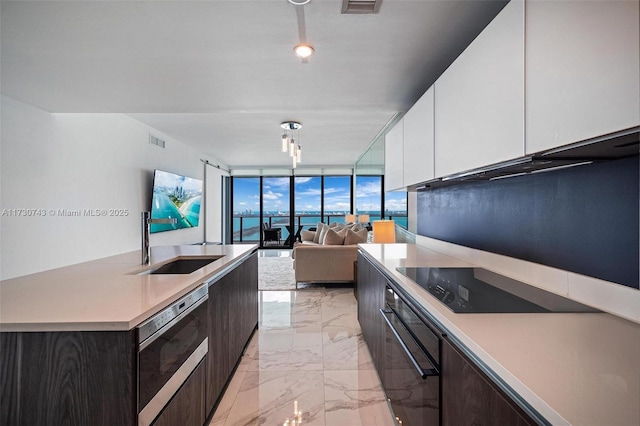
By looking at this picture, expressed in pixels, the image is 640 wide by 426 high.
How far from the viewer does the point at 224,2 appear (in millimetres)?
1566

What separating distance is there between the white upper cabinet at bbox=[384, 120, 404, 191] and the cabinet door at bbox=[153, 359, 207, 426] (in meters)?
2.00

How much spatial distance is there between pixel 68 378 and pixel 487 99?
6.16 feet

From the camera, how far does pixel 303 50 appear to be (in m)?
1.96

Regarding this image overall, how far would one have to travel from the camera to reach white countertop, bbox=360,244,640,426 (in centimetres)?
56

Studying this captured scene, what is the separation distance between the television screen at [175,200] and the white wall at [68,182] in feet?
0.49

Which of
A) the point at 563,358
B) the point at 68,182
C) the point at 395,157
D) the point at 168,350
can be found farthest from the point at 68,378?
the point at 68,182

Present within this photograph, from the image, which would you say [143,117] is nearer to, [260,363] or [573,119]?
[260,363]

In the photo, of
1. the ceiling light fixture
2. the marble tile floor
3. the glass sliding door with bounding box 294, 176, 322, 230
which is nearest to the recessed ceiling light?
the marble tile floor

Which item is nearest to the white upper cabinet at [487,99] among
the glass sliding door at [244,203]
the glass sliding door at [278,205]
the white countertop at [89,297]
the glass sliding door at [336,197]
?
the white countertop at [89,297]

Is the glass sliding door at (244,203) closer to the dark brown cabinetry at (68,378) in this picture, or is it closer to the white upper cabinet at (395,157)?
the white upper cabinet at (395,157)

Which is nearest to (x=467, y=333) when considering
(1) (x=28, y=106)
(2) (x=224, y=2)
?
(2) (x=224, y=2)

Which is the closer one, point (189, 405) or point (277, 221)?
point (189, 405)

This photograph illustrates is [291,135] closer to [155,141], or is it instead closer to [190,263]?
[155,141]

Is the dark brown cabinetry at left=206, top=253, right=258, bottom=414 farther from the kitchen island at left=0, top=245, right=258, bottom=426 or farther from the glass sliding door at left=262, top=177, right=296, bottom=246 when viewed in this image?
the glass sliding door at left=262, top=177, right=296, bottom=246
